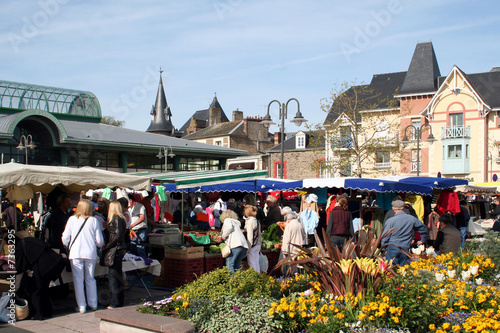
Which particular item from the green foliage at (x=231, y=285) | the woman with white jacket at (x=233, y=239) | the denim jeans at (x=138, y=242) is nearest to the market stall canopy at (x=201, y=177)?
the denim jeans at (x=138, y=242)

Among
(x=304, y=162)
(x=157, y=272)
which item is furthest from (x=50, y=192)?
(x=304, y=162)

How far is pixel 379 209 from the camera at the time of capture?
47.1 feet

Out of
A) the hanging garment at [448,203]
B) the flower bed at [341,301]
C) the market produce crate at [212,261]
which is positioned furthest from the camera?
the hanging garment at [448,203]

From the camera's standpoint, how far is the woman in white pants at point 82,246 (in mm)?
7988

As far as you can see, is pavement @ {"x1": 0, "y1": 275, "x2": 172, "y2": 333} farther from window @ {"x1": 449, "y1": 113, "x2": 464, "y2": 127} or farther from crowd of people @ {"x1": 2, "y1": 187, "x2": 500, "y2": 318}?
window @ {"x1": 449, "y1": 113, "x2": 464, "y2": 127}

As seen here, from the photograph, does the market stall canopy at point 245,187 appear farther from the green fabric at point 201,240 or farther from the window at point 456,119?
the window at point 456,119

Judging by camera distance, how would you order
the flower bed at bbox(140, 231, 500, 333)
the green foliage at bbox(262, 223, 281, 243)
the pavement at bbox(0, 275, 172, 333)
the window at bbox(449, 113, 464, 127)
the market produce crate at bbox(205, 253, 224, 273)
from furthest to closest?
the window at bbox(449, 113, 464, 127) → the green foliage at bbox(262, 223, 281, 243) → the market produce crate at bbox(205, 253, 224, 273) → the pavement at bbox(0, 275, 172, 333) → the flower bed at bbox(140, 231, 500, 333)

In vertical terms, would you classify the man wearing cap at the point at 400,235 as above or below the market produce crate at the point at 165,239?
above

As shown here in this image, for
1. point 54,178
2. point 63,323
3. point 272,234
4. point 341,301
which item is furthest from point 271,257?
point 341,301

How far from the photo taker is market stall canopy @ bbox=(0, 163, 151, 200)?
8.02 metres

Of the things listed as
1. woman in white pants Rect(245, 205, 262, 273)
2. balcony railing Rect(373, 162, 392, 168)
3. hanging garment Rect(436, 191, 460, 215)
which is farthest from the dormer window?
woman in white pants Rect(245, 205, 262, 273)

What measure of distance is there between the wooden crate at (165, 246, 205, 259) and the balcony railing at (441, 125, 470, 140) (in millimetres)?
37214

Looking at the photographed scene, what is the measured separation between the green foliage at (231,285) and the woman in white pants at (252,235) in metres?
3.31

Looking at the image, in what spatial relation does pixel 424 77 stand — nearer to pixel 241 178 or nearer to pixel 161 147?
pixel 161 147
